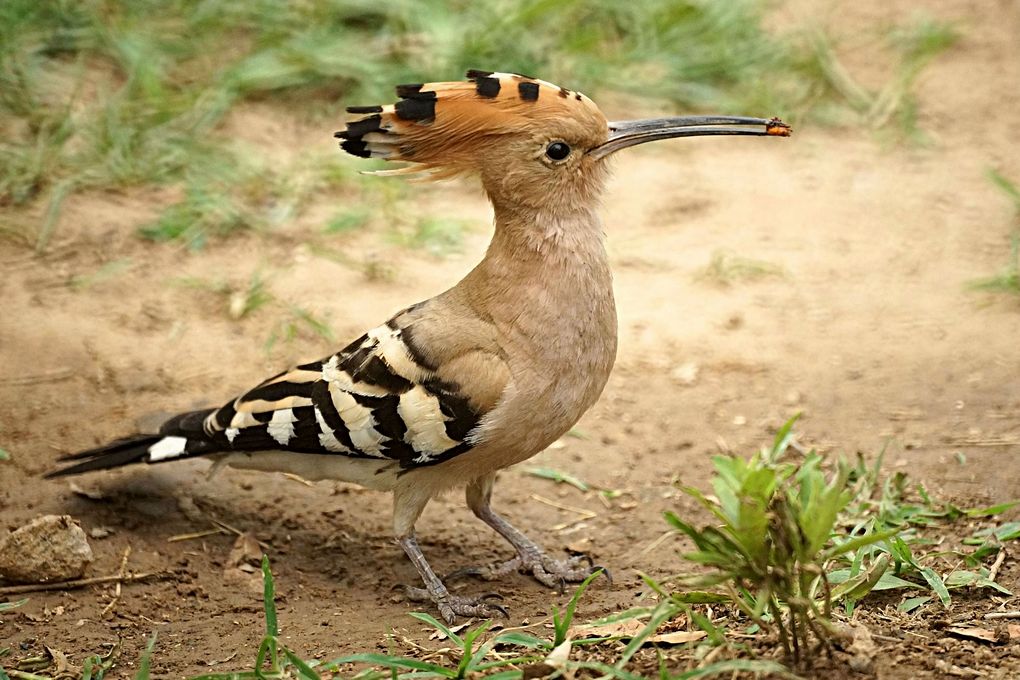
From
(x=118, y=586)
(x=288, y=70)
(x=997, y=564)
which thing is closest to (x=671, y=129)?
(x=997, y=564)

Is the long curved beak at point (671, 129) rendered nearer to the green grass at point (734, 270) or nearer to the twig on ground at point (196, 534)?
the twig on ground at point (196, 534)

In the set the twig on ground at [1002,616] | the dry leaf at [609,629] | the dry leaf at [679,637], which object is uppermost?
the twig on ground at [1002,616]

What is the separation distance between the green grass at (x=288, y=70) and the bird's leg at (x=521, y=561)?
222cm

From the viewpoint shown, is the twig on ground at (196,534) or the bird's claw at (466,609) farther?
the twig on ground at (196,534)

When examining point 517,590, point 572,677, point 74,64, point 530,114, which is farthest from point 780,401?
point 74,64

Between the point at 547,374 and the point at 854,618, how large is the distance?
1075mm

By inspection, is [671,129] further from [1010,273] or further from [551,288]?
[1010,273]

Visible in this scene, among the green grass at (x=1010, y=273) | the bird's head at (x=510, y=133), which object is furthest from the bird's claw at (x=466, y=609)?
the green grass at (x=1010, y=273)

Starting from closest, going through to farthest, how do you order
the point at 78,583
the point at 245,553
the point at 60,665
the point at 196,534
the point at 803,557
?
the point at 803,557 < the point at 60,665 < the point at 78,583 < the point at 245,553 < the point at 196,534

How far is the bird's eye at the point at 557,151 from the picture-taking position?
143 inches

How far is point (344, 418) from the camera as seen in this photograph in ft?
12.5

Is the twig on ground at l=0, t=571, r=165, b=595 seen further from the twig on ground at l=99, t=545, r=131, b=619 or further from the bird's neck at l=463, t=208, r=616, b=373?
the bird's neck at l=463, t=208, r=616, b=373

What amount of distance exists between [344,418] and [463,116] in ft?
3.26

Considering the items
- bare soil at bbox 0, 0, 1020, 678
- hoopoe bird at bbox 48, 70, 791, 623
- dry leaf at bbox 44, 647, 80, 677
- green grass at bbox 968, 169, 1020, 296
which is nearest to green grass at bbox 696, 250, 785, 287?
bare soil at bbox 0, 0, 1020, 678
